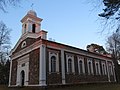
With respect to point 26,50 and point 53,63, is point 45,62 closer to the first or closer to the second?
point 53,63

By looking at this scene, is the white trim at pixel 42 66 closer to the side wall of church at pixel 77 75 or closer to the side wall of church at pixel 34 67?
the side wall of church at pixel 77 75

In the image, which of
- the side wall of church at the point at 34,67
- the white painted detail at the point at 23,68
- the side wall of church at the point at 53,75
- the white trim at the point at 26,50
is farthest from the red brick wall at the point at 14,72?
the side wall of church at the point at 53,75

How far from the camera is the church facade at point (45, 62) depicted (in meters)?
16.9

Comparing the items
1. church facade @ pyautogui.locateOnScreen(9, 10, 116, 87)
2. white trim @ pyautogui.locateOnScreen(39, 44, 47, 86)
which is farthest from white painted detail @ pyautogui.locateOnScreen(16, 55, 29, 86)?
white trim @ pyautogui.locateOnScreen(39, 44, 47, 86)

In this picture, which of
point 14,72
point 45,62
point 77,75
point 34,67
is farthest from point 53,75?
point 14,72

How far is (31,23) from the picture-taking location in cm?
2170

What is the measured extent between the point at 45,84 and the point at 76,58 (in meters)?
7.38

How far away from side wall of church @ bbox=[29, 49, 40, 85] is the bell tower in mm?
4357

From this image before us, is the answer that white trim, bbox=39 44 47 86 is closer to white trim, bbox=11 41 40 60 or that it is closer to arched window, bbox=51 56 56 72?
white trim, bbox=11 41 40 60

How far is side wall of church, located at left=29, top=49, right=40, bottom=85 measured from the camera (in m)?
16.8

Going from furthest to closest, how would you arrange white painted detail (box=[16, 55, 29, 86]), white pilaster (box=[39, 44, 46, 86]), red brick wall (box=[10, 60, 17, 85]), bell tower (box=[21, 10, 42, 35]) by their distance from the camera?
red brick wall (box=[10, 60, 17, 85]) < bell tower (box=[21, 10, 42, 35]) < white painted detail (box=[16, 55, 29, 86]) < white pilaster (box=[39, 44, 46, 86])

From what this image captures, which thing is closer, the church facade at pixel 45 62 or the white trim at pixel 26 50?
the church facade at pixel 45 62

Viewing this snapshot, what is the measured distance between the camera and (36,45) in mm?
18016

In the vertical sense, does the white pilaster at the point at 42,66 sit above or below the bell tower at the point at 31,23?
below
